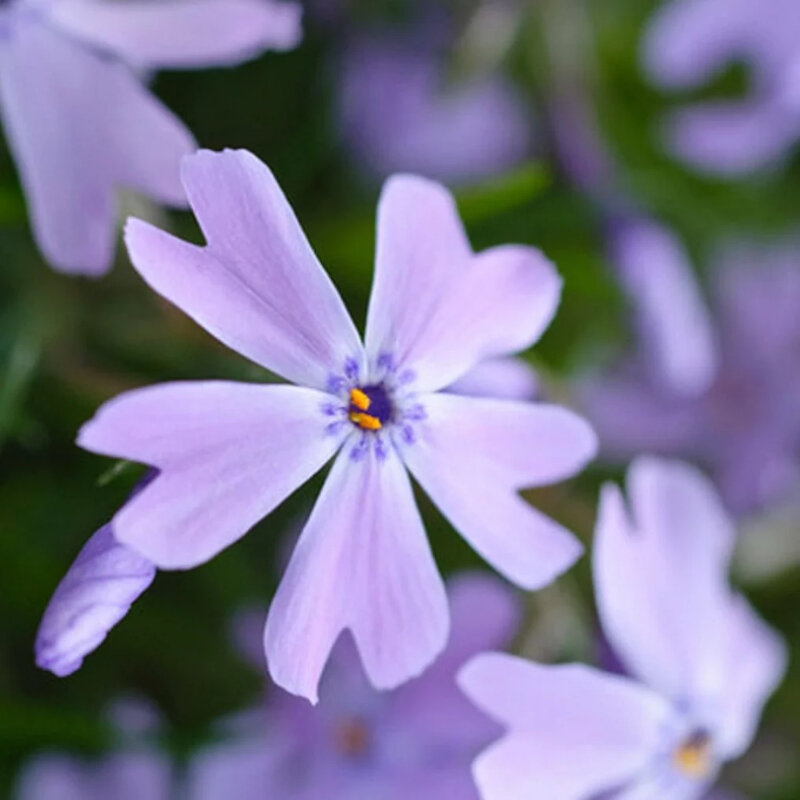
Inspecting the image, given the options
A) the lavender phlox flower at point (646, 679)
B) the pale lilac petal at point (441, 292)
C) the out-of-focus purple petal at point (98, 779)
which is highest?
the pale lilac petal at point (441, 292)

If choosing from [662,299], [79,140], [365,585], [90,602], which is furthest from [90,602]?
[662,299]

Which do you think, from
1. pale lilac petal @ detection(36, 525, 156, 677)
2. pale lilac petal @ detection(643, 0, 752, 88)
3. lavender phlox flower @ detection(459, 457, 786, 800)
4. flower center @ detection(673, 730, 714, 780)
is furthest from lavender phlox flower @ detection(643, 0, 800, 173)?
pale lilac petal @ detection(36, 525, 156, 677)

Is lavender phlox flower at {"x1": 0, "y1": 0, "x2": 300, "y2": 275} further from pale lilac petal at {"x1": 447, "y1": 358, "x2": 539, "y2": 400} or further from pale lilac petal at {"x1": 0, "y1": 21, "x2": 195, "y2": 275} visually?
pale lilac petal at {"x1": 447, "y1": 358, "x2": 539, "y2": 400}

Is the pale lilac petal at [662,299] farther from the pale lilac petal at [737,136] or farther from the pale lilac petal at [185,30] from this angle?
the pale lilac petal at [185,30]

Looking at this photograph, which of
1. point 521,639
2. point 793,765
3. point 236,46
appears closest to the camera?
point 236,46

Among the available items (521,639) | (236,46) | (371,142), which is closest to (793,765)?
(521,639)

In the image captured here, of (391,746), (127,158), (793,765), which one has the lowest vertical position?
(793,765)

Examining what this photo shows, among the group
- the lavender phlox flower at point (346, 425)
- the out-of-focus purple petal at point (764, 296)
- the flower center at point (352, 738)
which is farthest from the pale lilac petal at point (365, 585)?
the out-of-focus purple petal at point (764, 296)

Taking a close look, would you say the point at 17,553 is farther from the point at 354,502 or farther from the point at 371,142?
the point at 371,142
